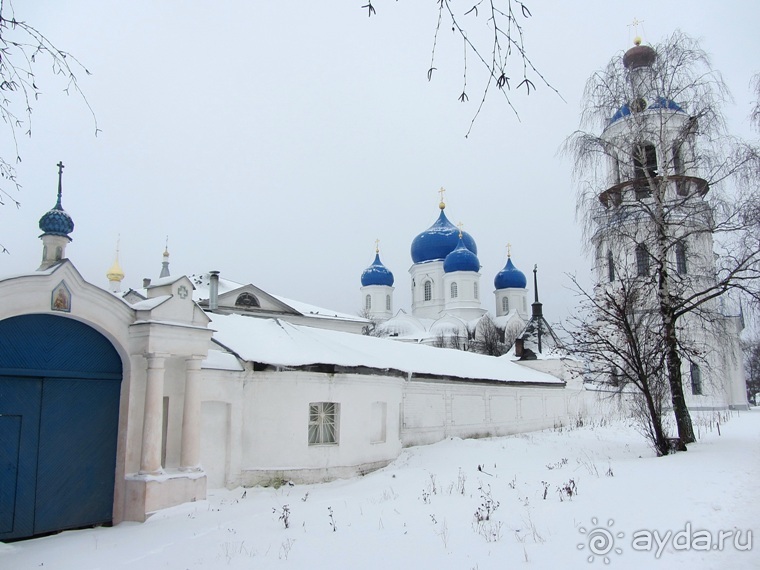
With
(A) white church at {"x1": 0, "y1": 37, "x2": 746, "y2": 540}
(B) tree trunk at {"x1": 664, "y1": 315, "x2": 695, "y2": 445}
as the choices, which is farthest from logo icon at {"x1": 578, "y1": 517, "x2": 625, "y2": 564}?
(B) tree trunk at {"x1": 664, "y1": 315, "x2": 695, "y2": 445}

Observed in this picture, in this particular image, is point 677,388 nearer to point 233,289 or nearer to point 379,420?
point 379,420

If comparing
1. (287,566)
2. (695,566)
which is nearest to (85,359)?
(287,566)

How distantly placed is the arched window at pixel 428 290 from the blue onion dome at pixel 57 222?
4854 centimetres

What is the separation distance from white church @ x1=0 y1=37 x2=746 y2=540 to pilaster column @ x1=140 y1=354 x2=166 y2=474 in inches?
0.8

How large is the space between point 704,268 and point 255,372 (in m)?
11.2

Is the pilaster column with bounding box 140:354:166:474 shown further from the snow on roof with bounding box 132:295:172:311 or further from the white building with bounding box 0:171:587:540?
the snow on roof with bounding box 132:295:172:311

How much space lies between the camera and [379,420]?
15.3m

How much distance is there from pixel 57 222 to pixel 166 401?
349cm

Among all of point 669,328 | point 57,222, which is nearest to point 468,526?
point 57,222

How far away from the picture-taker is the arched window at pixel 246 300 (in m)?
26.0

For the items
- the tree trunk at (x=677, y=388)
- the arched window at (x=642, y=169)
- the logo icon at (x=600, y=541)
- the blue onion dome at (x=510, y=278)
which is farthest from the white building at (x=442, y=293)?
the logo icon at (x=600, y=541)

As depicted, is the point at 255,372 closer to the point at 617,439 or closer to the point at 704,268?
the point at 704,268

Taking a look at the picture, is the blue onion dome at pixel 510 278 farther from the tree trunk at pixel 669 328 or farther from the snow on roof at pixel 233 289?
the tree trunk at pixel 669 328

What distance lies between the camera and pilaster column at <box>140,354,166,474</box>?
9.48 m
